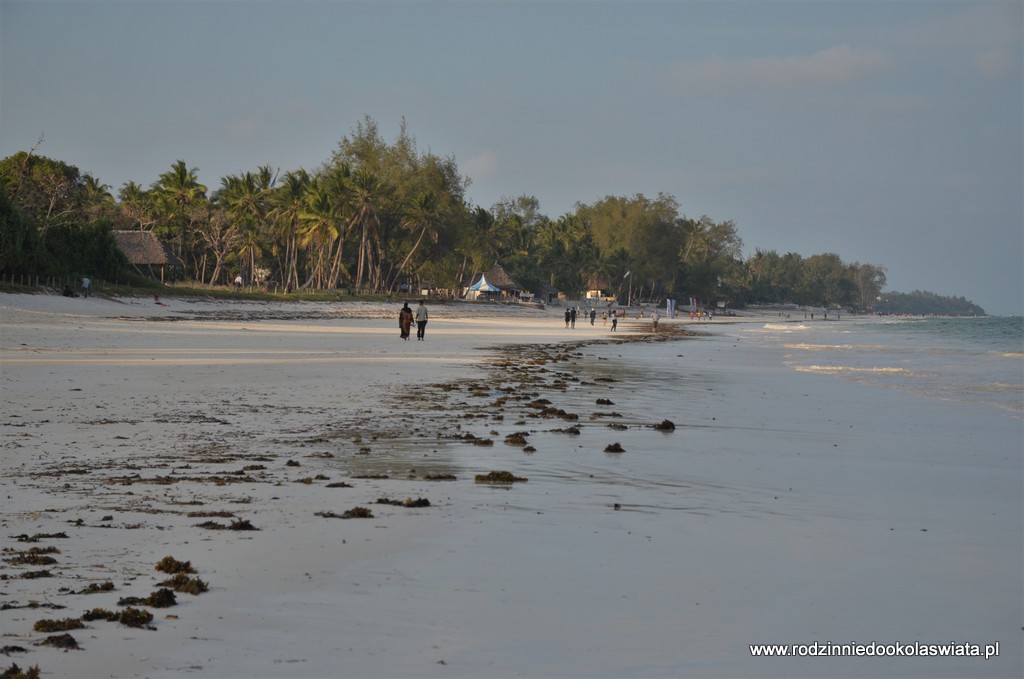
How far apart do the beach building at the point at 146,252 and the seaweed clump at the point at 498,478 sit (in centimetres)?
7062

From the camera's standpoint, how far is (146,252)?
74938 millimetres

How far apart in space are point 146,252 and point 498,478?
2839 inches

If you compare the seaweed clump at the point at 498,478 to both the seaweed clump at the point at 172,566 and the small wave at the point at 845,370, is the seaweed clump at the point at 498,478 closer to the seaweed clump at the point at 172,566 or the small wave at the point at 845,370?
the seaweed clump at the point at 172,566

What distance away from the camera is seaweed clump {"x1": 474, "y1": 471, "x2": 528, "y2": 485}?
873cm

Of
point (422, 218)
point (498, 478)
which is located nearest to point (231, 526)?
point (498, 478)

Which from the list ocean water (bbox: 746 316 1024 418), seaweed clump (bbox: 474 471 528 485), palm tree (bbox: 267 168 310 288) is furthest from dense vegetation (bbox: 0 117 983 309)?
seaweed clump (bbox: 474 471 528 485)

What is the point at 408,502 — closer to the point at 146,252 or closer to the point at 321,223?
the point at 146,252

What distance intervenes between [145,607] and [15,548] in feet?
5.02

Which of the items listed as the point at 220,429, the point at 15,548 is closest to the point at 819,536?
the point at 15,548

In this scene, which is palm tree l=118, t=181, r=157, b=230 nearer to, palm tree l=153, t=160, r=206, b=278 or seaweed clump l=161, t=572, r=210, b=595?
palm tree l=153, t=160, r=206, b=278

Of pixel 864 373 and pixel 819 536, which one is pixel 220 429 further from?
pixel 864 373

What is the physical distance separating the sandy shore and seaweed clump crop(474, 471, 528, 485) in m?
0.15

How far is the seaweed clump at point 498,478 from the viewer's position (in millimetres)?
8727

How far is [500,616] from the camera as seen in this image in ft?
16.3
